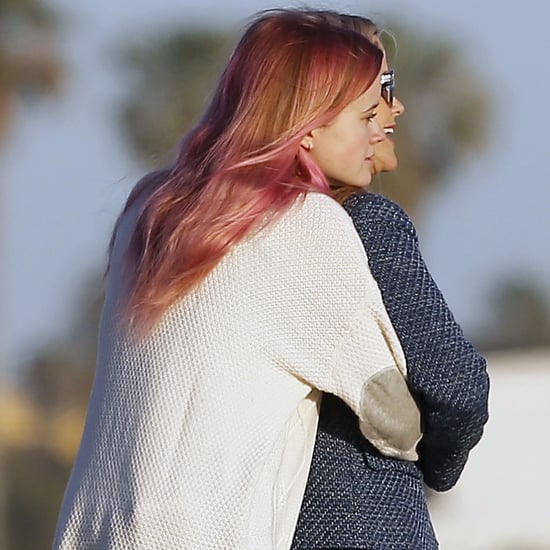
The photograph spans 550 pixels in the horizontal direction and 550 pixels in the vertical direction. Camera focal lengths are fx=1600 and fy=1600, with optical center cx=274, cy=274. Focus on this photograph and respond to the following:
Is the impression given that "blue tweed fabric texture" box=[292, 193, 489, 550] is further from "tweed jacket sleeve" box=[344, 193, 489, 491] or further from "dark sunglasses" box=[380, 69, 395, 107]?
"dark sunglasses" box=[380, 69, 395, 107]

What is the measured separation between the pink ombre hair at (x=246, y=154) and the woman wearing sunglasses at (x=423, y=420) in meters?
0.17

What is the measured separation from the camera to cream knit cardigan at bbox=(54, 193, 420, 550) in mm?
2697

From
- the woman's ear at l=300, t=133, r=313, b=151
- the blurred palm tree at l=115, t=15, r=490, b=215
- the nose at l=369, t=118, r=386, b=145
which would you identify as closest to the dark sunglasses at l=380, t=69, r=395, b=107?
the nose at l=369, t=118, r=386, b=145

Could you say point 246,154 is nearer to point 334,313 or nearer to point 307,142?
point 307,142

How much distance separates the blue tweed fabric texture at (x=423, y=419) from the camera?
2.82 metres

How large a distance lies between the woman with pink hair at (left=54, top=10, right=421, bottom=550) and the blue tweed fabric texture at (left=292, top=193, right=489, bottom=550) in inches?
1.5

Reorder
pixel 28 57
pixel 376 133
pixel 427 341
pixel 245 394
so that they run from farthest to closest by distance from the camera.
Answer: pixel 28 57 < pixel 376 133 < pixel 427 341 < pixel 245 394

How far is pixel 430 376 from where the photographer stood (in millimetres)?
2818

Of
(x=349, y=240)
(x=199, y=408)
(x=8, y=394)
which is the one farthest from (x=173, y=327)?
(x=8, y=394)

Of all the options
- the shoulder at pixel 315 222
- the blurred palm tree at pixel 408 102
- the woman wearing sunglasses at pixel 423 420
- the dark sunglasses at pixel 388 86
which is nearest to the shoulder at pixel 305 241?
the shoulder at pixel 315 222

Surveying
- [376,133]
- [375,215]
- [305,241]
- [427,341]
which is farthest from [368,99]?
[427,341]

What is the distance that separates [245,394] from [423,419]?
35 cm

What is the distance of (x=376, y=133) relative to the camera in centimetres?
300

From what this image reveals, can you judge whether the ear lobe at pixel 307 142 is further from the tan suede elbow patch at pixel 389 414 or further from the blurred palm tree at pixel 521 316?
the blurred palm tree at pixel 521 316
